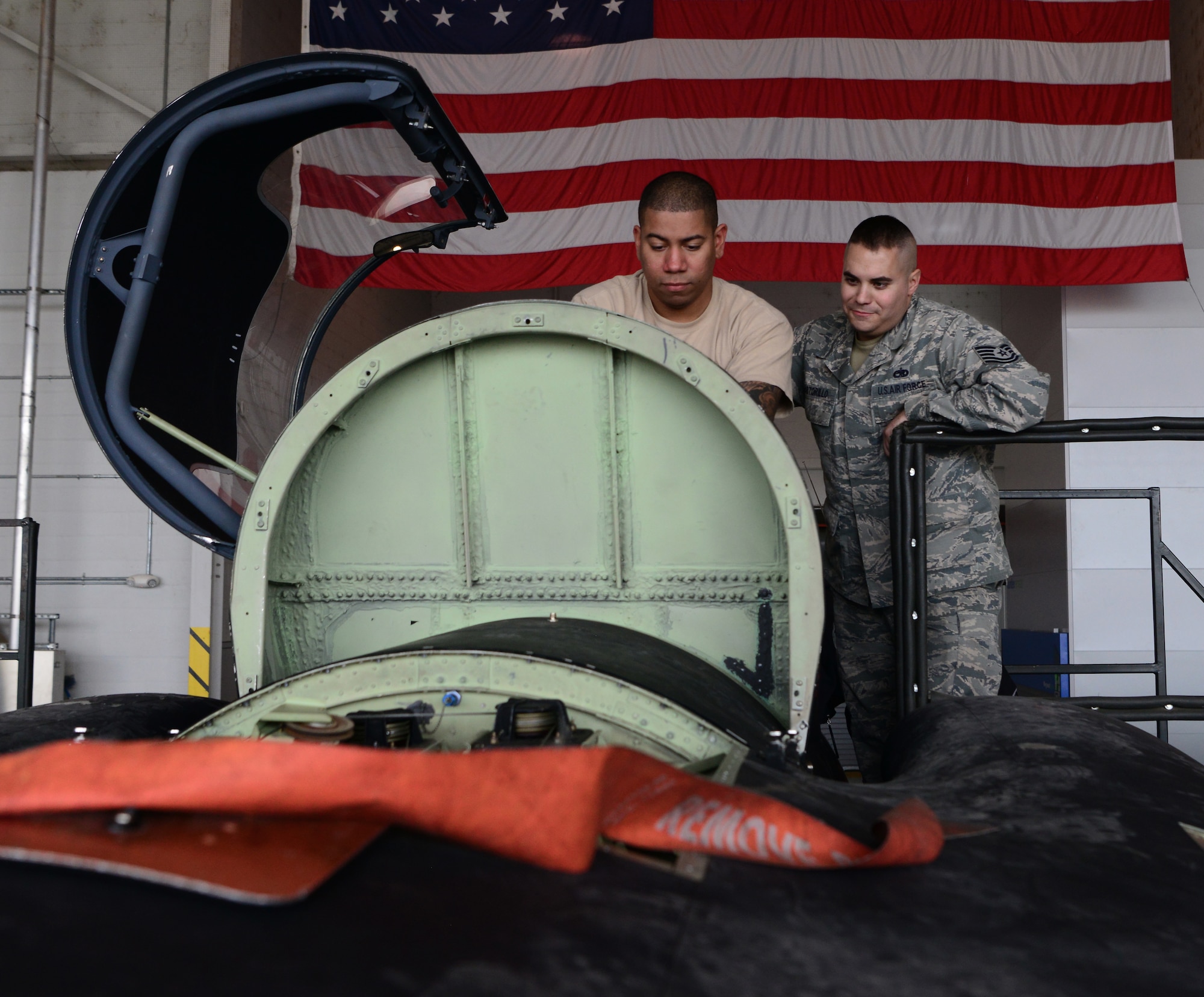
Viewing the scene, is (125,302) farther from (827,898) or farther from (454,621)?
(827,898)

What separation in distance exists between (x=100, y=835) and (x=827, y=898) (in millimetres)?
639

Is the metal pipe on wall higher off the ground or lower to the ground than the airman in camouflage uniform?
higher

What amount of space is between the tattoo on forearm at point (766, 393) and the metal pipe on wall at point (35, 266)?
705cm

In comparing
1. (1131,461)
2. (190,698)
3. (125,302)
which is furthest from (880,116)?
(190,698)

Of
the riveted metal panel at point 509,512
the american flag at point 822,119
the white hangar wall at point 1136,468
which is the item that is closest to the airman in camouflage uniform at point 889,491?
the riveted metal panel at point 509,512

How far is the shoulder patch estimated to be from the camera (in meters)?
2.92

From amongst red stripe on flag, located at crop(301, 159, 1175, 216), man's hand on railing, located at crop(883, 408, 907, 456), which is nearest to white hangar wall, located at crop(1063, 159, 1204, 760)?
red stripe on flag, located at crop(301, 159, 1175, 216)

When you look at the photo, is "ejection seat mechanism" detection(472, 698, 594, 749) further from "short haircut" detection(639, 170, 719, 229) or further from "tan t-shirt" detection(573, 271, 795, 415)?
"short haircut" detection(639, 170, 719, 229)

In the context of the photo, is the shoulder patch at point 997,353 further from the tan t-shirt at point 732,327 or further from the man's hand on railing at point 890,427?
the tan t-shirt at point 732,327

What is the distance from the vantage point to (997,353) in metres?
2.96

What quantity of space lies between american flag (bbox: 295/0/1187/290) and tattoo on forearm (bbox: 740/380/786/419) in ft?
14.9

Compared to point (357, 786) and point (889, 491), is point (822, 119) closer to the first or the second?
point (889, 491)

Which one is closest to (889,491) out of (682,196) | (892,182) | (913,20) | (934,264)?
(682,196)

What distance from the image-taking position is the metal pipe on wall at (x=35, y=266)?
7.68m
